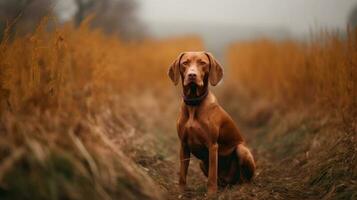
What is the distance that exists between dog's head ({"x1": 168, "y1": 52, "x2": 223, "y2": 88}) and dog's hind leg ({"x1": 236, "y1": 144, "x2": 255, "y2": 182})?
73 cm

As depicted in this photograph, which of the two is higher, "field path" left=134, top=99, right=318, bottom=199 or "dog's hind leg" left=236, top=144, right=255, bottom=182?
"dog's hind leg" left=236, top=144, right=255, bottom=182

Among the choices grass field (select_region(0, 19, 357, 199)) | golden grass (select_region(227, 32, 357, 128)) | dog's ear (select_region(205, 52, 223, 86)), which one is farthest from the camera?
golden grass (select_region(227, 32, 357, 128))

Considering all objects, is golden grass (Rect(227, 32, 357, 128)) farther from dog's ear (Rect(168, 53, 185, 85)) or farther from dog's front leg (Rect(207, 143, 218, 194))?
dog's ear (Rect(168, 53, 185, 85))

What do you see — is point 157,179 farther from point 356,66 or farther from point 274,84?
point 274,84

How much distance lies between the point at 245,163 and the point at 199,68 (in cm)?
107

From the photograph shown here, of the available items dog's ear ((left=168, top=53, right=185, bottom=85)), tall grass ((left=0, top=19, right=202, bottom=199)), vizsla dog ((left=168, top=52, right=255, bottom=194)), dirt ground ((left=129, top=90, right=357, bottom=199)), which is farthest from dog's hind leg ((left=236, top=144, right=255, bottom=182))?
tall grass ((left=0, top=19, right=202, bottom=199))

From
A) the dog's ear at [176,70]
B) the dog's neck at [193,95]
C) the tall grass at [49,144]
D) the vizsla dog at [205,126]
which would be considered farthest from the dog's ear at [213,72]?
the tall grass at [49,144]

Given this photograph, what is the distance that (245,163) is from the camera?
204 inches

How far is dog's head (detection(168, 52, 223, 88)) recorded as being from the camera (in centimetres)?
486

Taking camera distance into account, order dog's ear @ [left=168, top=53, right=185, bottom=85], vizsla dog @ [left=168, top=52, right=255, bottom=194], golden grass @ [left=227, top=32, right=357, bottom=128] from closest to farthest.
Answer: vizsla dog @ [left=168, top=52, right=255, bottom=194]
dog's ear @ [left=168, top=53, right=185, bottom=85]
golden grass @ [left=227, top=32, right=357, bottom=128]

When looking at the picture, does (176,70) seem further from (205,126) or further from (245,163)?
(245,163)

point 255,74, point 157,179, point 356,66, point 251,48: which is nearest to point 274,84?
point 255,74

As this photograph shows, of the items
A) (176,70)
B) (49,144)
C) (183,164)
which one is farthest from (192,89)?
(49,144)

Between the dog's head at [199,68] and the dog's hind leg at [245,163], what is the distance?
2.39 feet
